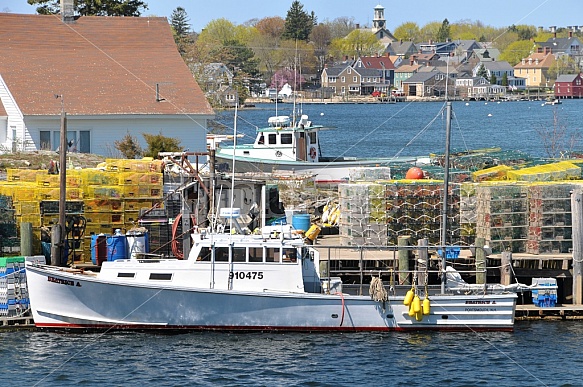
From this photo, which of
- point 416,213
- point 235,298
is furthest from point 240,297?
point 416,213

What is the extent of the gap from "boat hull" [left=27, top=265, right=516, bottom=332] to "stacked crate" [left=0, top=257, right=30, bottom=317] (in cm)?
80

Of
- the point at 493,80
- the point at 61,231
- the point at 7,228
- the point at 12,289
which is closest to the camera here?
the point at 12,289

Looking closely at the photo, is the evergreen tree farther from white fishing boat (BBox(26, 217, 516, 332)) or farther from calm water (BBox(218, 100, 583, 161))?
white fishing boat (BBox(26, 217, 516, 332))

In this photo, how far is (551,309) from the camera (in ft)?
84.6

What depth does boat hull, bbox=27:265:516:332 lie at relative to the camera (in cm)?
2420

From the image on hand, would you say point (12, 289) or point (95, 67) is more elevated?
point (95, 67)

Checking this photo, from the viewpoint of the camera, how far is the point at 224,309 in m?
24.3

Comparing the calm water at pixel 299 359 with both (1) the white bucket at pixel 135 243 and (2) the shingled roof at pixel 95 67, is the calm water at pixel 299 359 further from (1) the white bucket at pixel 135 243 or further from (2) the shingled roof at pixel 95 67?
(2) the shingled roof at pixel 95 67

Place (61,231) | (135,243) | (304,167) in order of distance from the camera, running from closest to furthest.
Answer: (61,231) < (135,243) < (304,167)

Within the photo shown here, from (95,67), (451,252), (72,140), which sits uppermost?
(95,67)

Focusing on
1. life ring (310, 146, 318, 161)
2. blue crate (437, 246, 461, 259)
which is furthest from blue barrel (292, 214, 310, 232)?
life ring (310, 146, 318, 161)

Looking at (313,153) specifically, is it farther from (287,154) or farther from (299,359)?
(299,359)

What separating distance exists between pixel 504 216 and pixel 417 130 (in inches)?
2937

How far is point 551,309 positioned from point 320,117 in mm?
107523
